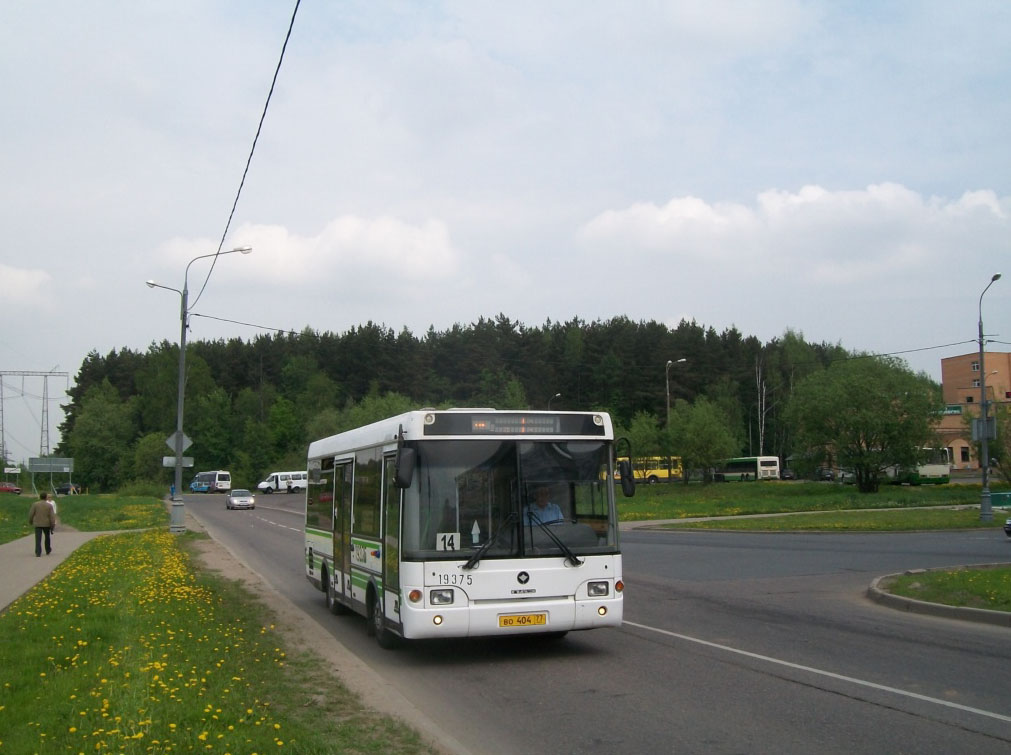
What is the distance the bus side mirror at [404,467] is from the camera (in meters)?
9.27

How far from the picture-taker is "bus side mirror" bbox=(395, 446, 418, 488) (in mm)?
9273

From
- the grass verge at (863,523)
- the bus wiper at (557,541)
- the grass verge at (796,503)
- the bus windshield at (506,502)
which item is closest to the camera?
the bus windshield at (506,502)

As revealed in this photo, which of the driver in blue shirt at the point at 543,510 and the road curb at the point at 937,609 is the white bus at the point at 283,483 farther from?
the driver in blue shirt at the point at 543,510

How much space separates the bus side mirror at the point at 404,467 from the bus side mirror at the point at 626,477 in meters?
2.21

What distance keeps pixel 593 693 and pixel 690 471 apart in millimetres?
68724

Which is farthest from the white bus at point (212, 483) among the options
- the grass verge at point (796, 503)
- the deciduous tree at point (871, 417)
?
the deciduous tree at point (871, 417)

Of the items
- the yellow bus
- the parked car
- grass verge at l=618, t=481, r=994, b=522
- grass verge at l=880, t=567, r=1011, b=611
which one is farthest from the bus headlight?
the yellow bus

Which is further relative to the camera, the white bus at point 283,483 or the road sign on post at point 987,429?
the white bus at point 283,483

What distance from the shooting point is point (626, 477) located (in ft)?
33.9

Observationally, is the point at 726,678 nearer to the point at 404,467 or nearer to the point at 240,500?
the point at 404,467

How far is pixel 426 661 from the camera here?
400 inches

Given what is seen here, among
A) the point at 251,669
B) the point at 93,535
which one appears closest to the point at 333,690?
the point at 251,669

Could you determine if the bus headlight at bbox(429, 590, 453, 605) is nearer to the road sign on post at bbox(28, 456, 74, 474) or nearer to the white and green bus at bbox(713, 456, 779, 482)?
the road sign on post at bbox(28, 456, 74, 474)

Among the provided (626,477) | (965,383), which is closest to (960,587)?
(626,477)
